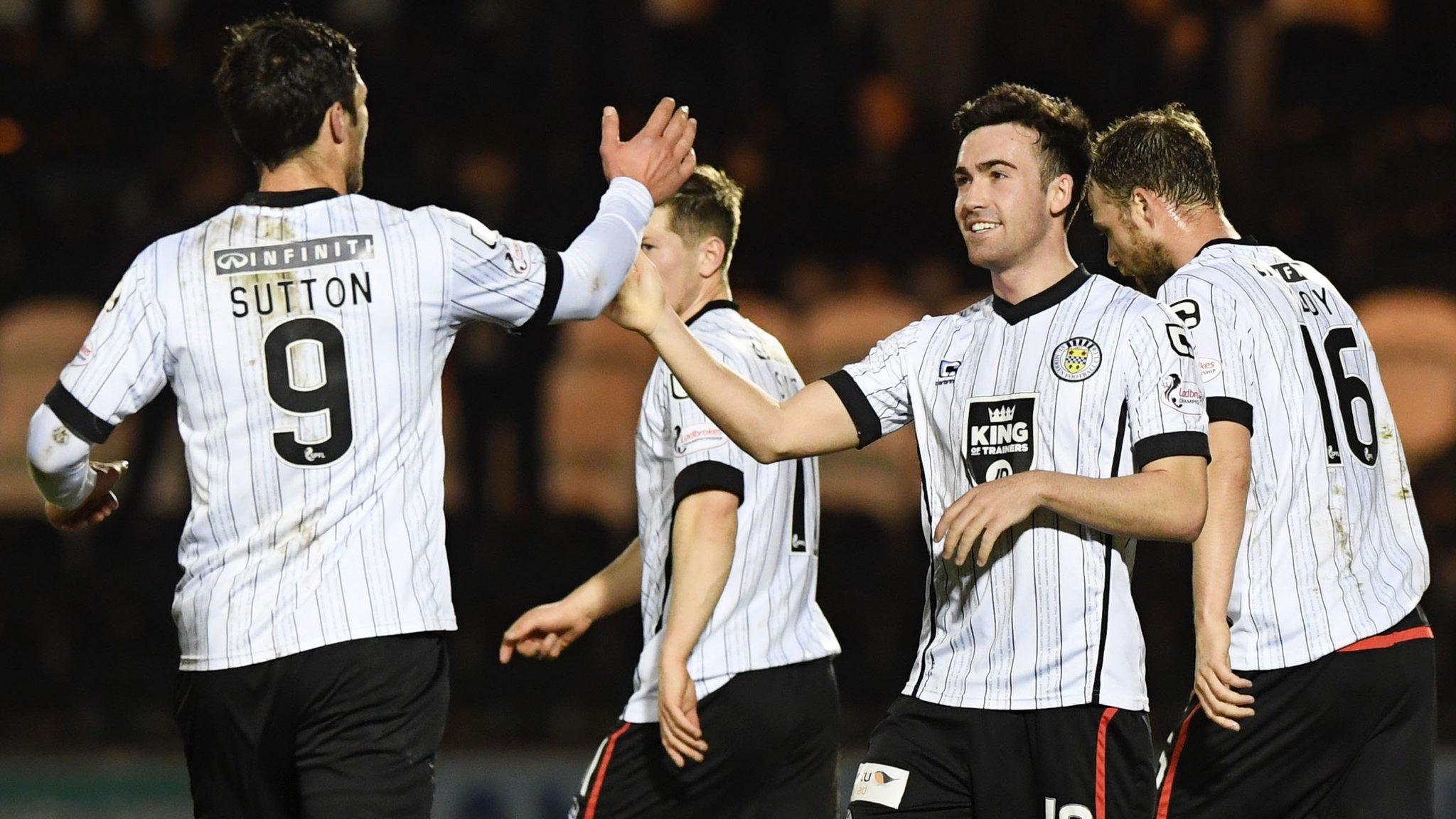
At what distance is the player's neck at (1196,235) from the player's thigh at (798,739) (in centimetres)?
141

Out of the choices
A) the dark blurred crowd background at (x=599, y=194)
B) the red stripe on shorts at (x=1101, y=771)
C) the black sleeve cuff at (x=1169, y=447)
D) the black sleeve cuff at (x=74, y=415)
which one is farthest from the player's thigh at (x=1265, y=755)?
the dark blurred crowd background at (x=599, y=194)

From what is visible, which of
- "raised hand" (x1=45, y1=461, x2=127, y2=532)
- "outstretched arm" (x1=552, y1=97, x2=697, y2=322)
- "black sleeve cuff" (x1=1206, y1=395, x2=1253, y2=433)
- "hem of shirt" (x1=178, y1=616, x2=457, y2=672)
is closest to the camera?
"hem of shirt" (x1=178, y1=616, x2=457, y2=672)

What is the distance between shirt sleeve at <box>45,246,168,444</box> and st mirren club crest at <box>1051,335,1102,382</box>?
6.18ft

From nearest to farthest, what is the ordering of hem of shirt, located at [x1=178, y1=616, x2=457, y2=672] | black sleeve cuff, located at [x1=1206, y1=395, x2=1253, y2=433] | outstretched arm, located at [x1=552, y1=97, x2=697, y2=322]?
hem of shirt, located at [x1=178, y1=616, x2=457, y2=672] < outstretched arm, located at [x1=552, y1=97, x2=697, y2=322] < black sleeve cuff, located at [x1=1206, y1=395, x2=1253, y2=433]

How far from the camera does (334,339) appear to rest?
3.28 meters

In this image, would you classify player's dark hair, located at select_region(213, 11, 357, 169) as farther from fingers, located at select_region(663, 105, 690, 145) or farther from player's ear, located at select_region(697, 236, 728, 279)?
player's ear, located at select_region(697, 236, 728, 279)

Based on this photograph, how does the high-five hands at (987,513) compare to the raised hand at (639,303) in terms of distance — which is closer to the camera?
the high-five hands at (987,513)

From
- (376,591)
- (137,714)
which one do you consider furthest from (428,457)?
(137,714)

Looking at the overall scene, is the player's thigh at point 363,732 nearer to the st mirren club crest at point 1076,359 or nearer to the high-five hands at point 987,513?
the high-five hands at point 987,513

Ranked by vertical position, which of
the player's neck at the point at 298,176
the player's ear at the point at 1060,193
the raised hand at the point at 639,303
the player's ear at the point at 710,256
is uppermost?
the player's neck at the point at 298,176

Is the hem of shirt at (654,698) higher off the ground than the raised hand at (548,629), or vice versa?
the raised hand at (548,629)

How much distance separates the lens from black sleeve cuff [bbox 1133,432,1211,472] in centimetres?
354

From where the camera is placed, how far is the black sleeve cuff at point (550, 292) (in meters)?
3.42

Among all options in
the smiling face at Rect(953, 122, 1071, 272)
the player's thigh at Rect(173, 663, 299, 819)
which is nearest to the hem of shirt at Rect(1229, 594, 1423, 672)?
the smiling face at Rect(953, 122, 1071, 272)
